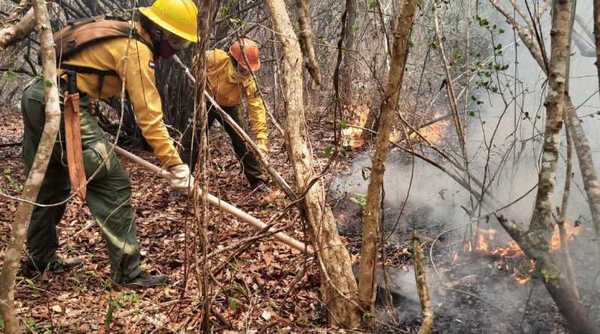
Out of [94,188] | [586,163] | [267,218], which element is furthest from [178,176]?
[586,163]

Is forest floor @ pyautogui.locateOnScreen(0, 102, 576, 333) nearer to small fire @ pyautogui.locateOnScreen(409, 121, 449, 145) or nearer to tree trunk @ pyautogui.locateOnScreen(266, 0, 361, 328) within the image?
tree trunk @ pyautogui.locateOnScreen(266, 0, 361, 328)

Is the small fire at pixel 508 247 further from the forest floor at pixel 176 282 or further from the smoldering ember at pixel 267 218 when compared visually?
the forest floor at pixel 176 282

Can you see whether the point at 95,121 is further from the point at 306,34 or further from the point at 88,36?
the point at 306,34

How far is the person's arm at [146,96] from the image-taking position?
3750 mm

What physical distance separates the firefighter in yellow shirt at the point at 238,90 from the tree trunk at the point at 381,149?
263 cm

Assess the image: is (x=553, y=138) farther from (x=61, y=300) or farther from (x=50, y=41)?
(x=61, y=300)

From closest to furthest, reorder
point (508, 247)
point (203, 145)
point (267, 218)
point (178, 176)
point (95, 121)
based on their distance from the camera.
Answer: point (203, 145), point (95, 121), point (178, 176), point (508, 247), point (267, 218)

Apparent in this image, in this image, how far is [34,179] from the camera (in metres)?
2.58

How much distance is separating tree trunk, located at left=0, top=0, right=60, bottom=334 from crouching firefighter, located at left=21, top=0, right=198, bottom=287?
94 centimetres

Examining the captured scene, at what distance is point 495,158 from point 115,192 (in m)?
5.55

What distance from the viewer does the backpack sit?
3763 mm

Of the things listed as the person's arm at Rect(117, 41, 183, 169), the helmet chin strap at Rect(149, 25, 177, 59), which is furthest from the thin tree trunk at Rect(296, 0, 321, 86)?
the person's arm at Rect(117, 41, 183, 169)

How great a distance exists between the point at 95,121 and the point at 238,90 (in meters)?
2.37

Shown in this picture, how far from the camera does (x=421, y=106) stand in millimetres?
9445
